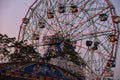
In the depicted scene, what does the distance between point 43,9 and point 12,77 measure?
5.99 meters

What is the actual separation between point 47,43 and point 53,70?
13.4 feet

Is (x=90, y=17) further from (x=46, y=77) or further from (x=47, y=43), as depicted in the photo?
(x=46, y=77)

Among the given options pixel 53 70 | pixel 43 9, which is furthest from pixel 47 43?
pixel 53 70

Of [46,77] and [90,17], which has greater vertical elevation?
[90,17]

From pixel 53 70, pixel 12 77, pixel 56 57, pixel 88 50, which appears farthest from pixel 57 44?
pixel 12 77

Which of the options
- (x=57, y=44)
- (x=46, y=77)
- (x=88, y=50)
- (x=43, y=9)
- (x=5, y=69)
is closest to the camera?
(x=5, y=69)

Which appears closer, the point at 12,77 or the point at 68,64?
the point at 12,77

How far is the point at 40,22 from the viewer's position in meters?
14.5

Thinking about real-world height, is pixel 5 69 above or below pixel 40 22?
below

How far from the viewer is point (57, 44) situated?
541 inches

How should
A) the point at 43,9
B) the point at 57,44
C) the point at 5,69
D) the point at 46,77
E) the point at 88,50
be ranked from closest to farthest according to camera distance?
the point at 5,69 → the point at 46,77 → the point at 88,50 → the point at 57,44 → the point at 43,9

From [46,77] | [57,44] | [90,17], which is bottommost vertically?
[46,77]

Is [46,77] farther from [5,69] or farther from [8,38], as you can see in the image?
[8,38]

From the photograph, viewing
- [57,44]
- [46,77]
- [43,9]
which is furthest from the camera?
[43,9]
